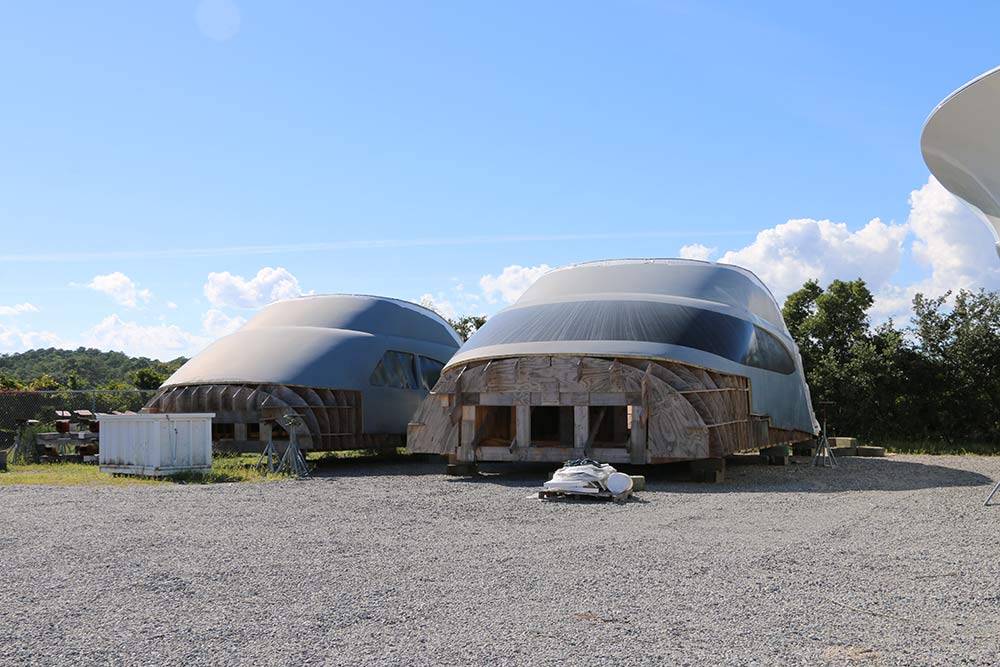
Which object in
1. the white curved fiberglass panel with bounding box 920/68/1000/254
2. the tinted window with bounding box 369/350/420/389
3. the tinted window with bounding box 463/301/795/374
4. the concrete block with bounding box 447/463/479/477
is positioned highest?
the white curved fiberglass panel with bounding box 920/68/1000/254

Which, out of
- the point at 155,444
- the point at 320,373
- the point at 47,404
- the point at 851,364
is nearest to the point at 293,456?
the point at 155,444

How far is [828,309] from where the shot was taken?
33406 millimetres

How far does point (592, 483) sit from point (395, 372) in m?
11.8

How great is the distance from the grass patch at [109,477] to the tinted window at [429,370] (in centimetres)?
624

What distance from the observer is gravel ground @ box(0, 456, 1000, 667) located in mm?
5531

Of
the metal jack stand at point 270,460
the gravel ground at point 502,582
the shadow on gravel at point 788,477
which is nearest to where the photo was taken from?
the gravel ground at point 502,582

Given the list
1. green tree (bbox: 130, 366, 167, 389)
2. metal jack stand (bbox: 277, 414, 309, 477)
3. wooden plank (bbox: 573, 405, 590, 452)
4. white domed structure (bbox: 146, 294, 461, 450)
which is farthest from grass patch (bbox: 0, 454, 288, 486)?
green tree (bbox: 130, 366, 167, 389)

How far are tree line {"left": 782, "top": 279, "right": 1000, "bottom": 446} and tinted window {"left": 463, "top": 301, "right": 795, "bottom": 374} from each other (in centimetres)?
1284

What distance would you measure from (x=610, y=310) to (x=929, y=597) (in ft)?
38.4

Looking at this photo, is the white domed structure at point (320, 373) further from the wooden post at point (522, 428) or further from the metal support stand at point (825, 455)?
the metal support stand at point (825, 455)

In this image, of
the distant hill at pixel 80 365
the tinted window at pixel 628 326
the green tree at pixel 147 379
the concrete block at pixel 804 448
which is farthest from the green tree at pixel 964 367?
the distant hill at pixel 80 365

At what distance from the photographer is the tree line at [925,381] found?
30.2 m

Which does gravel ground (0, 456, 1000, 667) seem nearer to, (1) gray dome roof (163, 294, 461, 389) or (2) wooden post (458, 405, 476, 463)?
(2) wooden post (458, 405, 476, 463)

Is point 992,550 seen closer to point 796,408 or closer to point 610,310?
point 610,310
